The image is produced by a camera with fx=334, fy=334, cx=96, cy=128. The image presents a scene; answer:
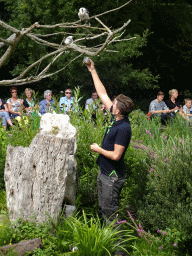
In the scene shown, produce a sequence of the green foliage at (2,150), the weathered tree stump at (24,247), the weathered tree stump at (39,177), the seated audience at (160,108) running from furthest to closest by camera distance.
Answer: the seated audience at (160,108)
the green foliage at (2,150)
the weathered tree stump at (39,177)
the weathered tree stump at (24,247)

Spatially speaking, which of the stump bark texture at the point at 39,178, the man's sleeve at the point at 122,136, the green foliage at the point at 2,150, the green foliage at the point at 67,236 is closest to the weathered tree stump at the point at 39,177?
the stump bark texture at the point at 39,178

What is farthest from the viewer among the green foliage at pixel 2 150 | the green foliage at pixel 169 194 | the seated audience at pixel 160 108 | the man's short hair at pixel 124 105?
the seated audience at pixel 160 108

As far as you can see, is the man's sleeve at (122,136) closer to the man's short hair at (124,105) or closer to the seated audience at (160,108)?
the man's short hair at (124,105)

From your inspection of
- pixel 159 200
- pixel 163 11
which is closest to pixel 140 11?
pixel 163 11

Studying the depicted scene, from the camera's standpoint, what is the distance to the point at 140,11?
13656 mm

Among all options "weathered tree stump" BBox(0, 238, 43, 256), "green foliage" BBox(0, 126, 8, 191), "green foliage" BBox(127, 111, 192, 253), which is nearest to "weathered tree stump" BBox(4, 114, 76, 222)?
"weathered tree stump" BBox(0, 238, 43, 256)

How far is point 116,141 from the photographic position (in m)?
3.54

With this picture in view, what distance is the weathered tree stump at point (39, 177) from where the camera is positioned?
12.4 feet

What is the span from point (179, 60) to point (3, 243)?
1457cm

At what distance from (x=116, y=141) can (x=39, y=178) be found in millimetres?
997

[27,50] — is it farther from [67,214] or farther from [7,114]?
[67,214]

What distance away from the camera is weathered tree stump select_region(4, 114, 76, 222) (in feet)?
12.4

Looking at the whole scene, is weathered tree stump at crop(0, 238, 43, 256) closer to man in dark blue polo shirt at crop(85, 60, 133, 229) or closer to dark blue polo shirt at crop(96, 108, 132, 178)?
man in dark blue polo shirt at crop(85, 60, 133, 229)

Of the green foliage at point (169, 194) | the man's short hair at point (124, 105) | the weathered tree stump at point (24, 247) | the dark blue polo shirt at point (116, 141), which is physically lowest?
the weathered tree stump at point (24, 247)
